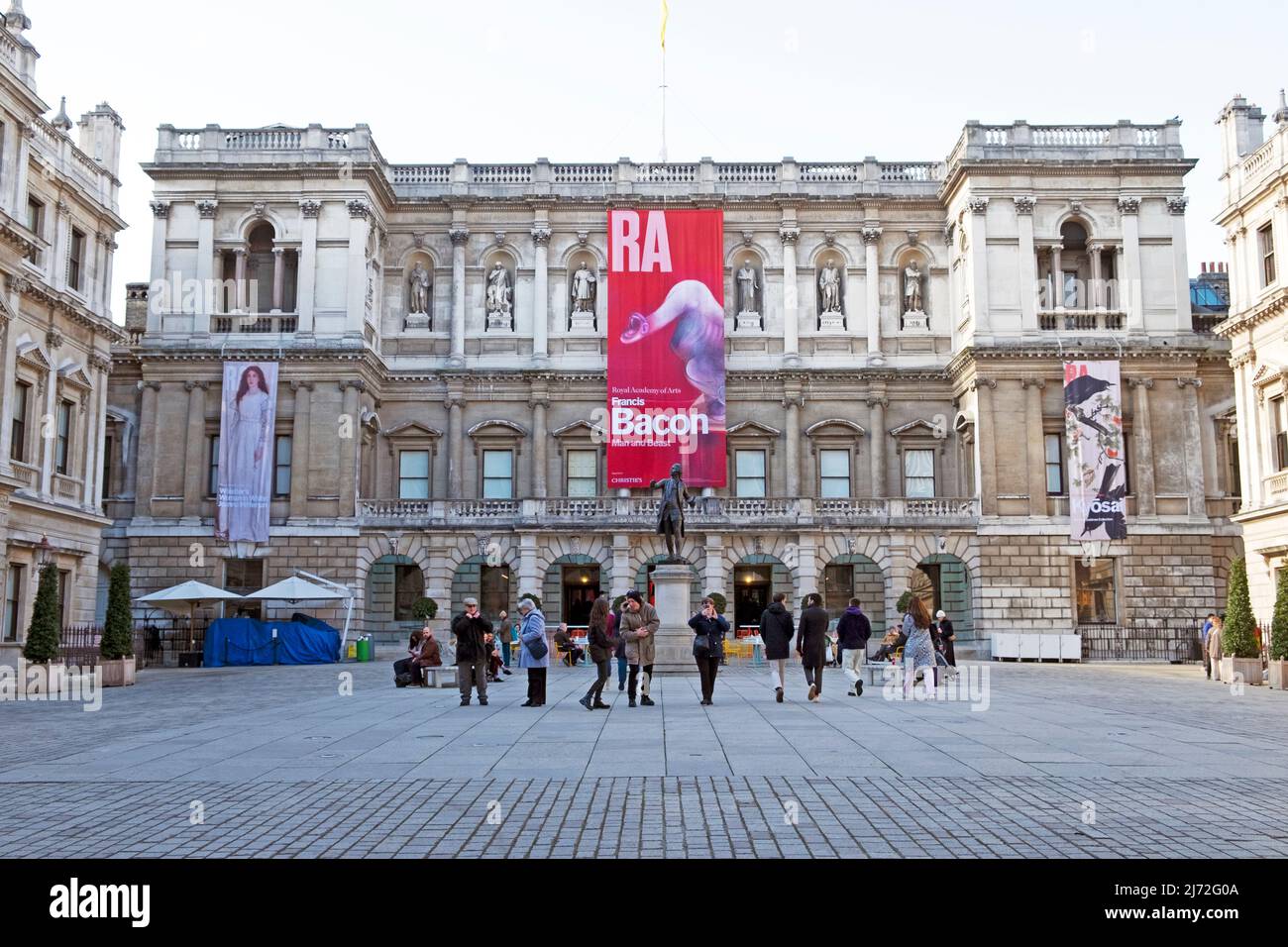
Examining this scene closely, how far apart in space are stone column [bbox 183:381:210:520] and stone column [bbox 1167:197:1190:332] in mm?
33454

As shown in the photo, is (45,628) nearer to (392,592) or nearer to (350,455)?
(350,455)

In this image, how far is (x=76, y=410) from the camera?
33.3 m

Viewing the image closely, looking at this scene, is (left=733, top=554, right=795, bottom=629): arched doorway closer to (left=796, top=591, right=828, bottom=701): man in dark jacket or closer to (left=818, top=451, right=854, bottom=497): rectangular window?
(left=818, top=451, right=854, bottom=497): rectangular window

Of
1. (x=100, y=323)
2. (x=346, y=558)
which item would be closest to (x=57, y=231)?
(x=100, y=323)

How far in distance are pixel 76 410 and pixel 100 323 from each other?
8.40 ft

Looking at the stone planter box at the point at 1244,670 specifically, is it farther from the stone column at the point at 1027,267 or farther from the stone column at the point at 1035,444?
the stone column at the point at 1027,267

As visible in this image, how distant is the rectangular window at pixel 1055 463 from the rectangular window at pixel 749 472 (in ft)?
32.4

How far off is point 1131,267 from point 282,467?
30.0 meters

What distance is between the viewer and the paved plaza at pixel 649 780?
7520 mm

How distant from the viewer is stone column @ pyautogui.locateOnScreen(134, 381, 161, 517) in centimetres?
4084

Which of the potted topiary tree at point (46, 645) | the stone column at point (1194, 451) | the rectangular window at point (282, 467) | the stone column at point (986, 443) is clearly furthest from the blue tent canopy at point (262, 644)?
the stone column at point (1194, 451)

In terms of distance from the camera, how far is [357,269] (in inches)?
1620

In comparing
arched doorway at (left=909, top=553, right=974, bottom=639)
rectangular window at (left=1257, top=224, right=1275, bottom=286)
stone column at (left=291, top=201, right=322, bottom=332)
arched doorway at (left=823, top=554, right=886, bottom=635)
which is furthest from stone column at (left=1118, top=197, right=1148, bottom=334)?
stone column at (left=291, top=201, right=322, bottom=332)

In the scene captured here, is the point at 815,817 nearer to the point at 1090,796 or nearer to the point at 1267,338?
the point at 1090,796
